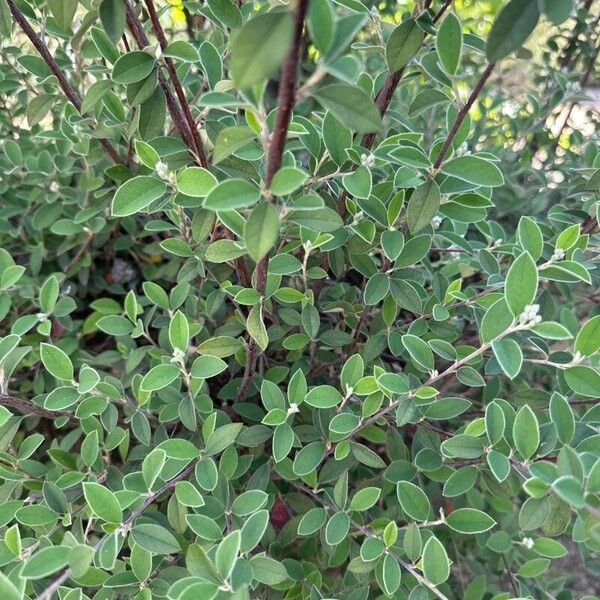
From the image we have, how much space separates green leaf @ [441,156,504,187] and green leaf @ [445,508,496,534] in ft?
1.27

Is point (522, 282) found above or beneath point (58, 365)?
above

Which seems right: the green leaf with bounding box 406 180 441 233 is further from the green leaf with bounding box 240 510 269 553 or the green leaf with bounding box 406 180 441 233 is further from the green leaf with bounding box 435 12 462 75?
the green leaf with bounding box 240 510 269 553

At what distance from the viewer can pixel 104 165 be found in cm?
107

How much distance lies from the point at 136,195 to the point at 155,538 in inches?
14.8

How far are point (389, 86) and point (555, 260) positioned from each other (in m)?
0.30

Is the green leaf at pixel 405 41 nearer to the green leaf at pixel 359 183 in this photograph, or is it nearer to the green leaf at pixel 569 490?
the green leaf at pixel 359 183

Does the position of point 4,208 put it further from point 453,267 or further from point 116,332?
point 453,267

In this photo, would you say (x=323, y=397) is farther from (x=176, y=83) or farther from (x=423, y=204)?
(x=176, y=83)

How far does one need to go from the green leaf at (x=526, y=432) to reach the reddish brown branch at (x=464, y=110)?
29 cm

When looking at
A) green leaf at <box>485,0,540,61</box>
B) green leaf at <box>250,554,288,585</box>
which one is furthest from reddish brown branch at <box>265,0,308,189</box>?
green leaf at <box>250,554,288,585</box>

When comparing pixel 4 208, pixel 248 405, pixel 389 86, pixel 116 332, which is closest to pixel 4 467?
pixel 116 332

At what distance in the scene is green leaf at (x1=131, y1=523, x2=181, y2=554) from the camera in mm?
603

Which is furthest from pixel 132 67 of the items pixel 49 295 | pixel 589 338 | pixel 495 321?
pixel 589 338

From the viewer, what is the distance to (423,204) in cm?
66
